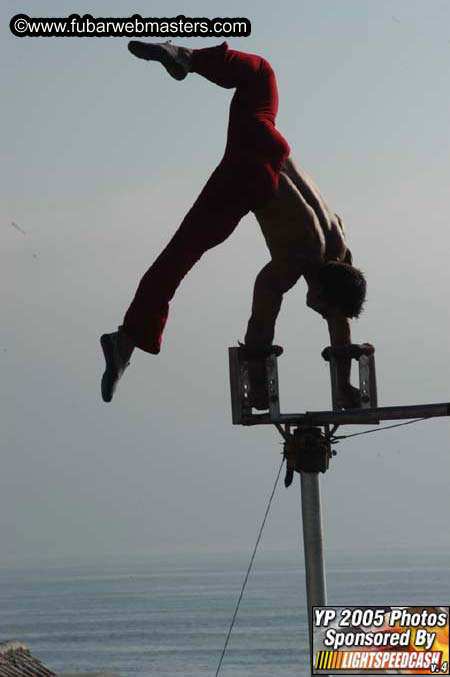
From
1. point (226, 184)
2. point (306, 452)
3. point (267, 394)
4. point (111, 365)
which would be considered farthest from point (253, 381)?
point (226, 184)

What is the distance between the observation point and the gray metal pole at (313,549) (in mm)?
11523

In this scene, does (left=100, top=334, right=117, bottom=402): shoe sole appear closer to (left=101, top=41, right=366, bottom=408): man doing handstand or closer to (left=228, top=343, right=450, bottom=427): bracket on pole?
(left=101, top=41, right=366, bottom=408): man doing handstand

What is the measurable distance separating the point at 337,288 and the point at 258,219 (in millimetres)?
822

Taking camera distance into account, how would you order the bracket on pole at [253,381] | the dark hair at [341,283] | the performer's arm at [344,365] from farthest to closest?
the performer's arm at [344,365]
the bracket on pole at [253,381]
the dark hair at [341,283]

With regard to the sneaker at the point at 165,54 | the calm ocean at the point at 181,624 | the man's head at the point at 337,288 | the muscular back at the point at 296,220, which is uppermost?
the sneaker at the point at 165,54

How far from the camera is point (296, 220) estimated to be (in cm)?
1152

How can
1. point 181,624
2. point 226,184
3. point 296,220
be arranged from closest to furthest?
point 226,184, point 296,220, point 181,624

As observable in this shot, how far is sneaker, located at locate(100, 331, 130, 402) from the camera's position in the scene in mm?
10703

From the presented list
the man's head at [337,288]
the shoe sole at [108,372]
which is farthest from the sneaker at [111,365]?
the man's head at [337,288]

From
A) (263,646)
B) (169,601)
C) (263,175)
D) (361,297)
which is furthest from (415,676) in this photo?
(169,601)

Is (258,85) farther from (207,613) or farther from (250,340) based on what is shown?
(207,613)

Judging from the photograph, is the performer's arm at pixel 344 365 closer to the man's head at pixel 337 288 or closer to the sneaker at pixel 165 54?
the man's head at pixel 337 288

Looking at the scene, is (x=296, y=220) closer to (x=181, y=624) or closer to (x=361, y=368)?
(x=361, y=368)

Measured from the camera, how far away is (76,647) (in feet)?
393
